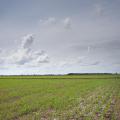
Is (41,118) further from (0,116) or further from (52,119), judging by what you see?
(0,116)

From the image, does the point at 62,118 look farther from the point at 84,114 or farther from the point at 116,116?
the point at 116,116

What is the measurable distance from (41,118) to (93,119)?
2567 millimetres

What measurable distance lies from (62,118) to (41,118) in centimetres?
105

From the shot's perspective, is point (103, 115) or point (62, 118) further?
point (103, 115)

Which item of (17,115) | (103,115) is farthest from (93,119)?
(17,115)

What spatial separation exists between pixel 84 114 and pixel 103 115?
40.1 inches

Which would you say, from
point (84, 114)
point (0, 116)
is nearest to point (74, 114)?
point (84, 114)

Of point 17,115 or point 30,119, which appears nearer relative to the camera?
point 30,119

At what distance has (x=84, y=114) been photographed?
11.3 metres

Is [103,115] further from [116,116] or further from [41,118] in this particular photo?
[41,118]

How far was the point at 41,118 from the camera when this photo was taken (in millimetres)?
10281

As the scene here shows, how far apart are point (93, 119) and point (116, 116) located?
4.95 feet

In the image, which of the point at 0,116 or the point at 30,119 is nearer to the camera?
the point at 30,119

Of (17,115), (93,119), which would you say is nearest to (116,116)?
(93,119)
